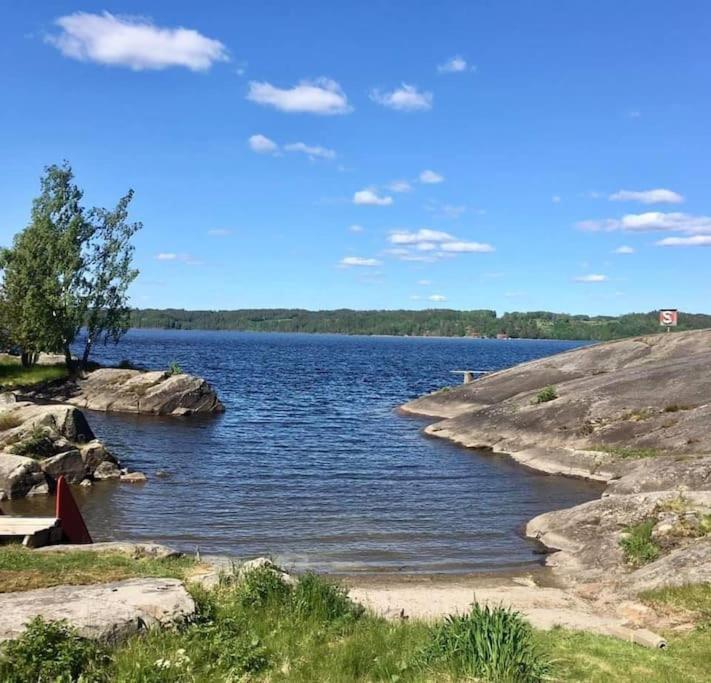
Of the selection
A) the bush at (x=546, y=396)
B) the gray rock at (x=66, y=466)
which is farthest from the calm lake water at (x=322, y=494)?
the bush at (x=546, y=396)

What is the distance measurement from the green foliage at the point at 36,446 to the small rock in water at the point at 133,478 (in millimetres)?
3271

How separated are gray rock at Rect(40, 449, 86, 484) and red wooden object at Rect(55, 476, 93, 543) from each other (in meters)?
9.63

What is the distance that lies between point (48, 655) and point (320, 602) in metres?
4.06

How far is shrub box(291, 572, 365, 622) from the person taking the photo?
1046cm

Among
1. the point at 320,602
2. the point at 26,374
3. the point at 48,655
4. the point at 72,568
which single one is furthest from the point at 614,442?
the point at 26,374

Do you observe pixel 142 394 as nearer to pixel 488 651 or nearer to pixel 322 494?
pixel 322 494

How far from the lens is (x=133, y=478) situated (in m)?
29.5

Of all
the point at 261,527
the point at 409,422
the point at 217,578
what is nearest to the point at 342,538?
the point at 261,527

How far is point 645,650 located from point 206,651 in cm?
649

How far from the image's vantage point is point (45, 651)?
796cm

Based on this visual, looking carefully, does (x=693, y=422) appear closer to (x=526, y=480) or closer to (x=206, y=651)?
(x=526, y=480)

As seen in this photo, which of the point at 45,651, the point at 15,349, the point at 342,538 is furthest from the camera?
the point at 15,349

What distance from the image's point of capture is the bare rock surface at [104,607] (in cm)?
882

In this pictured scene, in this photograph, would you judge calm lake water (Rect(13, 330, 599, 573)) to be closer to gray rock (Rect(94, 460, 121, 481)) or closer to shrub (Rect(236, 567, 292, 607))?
gray rock (Rect(94, 460, 121, 481))
